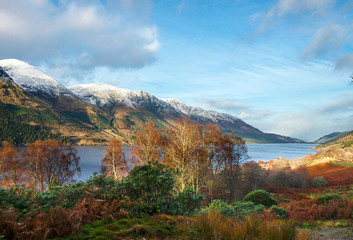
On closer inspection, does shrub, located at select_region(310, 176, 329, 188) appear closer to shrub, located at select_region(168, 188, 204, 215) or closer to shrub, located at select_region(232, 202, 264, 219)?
shrub, located at select_region(232, 202, 264, 219)

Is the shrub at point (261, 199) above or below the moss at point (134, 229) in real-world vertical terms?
below

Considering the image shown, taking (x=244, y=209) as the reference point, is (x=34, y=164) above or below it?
below

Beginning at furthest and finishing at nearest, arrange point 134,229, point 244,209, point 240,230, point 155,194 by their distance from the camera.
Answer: point 244,209, point 155,194, point 134,229, point 240,230

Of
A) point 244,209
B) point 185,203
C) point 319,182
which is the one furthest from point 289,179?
point 185,203

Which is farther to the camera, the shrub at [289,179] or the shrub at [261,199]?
the shrub at [289,179]

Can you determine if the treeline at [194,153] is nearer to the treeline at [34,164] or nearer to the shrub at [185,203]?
the shrub at [185,203]

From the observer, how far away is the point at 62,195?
20.8 feet

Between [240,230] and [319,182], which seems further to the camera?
[319,182]

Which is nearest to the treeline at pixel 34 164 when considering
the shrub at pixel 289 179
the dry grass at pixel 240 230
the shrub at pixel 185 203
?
the shrub at pixel 185 203

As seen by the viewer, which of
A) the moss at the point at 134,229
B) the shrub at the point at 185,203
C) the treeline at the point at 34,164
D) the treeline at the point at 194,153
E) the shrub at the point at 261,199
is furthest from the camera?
the treeline at the point at 34,164

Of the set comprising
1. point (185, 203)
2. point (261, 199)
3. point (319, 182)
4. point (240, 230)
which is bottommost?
point (319, 182)

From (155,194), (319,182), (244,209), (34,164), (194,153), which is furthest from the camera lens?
(34,164)

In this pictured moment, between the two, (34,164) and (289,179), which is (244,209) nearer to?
(289,179)

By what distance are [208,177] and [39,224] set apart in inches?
1137
